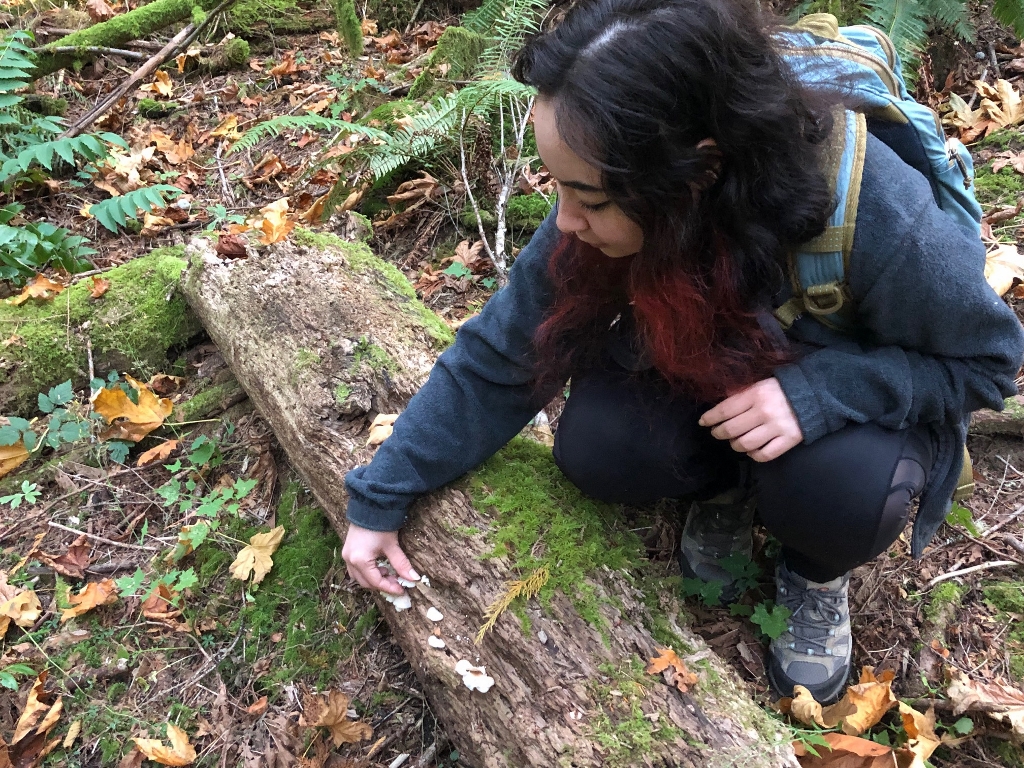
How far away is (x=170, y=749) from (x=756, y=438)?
6.39 ft

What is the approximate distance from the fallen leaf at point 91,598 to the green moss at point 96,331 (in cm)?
115

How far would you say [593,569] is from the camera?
5.98 ft

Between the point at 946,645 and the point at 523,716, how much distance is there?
Answer: 4.63ft

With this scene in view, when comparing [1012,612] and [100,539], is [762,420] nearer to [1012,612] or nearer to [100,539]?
[1012,612]

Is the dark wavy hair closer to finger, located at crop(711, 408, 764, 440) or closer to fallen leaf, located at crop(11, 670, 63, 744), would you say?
finger, located at crop(711, 408, 764, 440)

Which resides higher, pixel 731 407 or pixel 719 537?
pixel 731 407

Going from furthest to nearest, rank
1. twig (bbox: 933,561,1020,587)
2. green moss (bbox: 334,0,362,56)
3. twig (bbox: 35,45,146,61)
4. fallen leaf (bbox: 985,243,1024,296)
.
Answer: twig (bbox: 35,45,146,61)
green moss (bbox: 334,0,362,56)
fallen leaf (bbox: 985,243,1024,296)
twig (bbox: 933,561,1020,587)

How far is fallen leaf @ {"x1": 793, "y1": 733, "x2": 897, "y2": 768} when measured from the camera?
1.61 meters

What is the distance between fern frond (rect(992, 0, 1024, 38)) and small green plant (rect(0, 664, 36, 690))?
513 cm

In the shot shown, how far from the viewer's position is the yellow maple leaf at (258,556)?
2322 millimetres

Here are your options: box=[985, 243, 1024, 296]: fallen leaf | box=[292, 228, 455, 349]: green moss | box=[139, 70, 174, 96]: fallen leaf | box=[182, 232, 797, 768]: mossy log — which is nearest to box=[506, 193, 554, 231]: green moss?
box=[292, 228, 455, 349]: green moss

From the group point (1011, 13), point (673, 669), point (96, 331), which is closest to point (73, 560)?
point (96, 331)

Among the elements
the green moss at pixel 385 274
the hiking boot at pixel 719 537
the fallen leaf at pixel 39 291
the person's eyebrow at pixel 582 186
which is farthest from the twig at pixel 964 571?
the fallen leaf at pixel 39 291

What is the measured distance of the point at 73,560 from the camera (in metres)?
2.47
